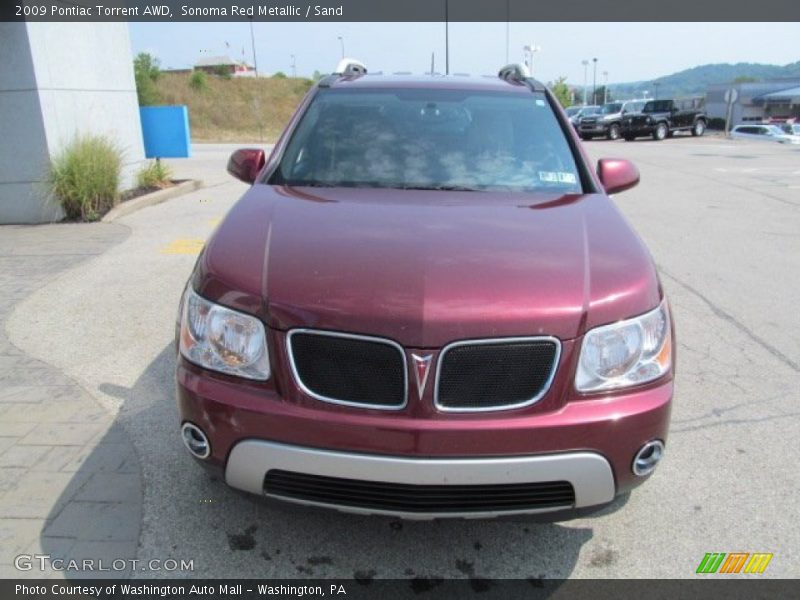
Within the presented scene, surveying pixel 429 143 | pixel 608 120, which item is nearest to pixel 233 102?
pixel 608 120

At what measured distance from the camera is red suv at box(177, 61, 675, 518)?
2172 mm

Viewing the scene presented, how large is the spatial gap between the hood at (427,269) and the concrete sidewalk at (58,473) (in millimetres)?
1145

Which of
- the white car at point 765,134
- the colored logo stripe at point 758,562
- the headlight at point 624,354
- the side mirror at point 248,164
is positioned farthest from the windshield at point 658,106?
the headlight at point 624,354

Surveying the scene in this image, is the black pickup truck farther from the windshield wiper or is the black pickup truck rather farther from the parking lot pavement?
the windshield wiper

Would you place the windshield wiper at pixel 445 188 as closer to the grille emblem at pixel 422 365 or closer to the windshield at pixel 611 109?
the grille emblem at pixel 422 365

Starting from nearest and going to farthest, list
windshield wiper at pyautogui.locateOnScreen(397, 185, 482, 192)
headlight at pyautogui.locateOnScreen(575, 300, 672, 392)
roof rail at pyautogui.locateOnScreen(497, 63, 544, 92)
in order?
headlight at pyautogui.locateOnScreen(575, 300, 672, 392) → windshield wiper at pyautogui.locateOnScreen(397, 185, 482, 192) → roof rail at pyautogui.locateOnScreen(497, 63, 544, 92)

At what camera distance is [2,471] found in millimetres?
3166

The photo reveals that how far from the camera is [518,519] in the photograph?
229cm

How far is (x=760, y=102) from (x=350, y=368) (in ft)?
282

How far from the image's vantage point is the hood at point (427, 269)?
2197 mm

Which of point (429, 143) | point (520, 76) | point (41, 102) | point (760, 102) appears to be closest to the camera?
point (429, 143)

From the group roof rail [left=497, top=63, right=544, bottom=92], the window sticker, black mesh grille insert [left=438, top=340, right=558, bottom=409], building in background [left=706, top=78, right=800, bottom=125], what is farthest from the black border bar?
building in background [left=706, top=78, right=800, bottom=125]

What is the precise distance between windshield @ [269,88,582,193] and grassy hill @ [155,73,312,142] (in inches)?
1828

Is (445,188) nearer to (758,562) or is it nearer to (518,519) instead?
(518,519)
